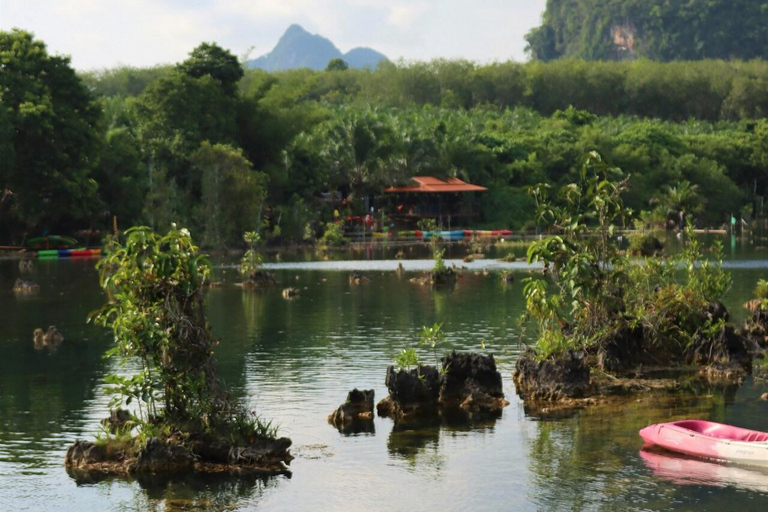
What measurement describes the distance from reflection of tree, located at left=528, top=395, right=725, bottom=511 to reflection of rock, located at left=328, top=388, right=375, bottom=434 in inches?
128

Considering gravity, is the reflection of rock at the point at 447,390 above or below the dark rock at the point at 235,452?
above

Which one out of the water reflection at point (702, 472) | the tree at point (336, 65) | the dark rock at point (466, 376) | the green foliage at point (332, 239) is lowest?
the water reflection at point (702, 472)

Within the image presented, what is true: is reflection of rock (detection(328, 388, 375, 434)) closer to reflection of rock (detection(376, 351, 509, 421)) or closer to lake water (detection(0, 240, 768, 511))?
lake water (detection(0, 240, 768, 511))

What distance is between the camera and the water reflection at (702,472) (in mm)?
18297

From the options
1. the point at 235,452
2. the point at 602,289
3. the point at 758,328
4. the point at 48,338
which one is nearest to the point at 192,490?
the point at 235,452

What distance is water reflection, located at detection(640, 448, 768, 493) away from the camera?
18297 mm

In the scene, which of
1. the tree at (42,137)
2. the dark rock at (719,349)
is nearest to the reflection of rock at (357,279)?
the tree at (42,137)

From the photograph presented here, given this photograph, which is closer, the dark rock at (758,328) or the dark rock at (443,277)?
the dark rock at (758,328)

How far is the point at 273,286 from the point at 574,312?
24.1 metres

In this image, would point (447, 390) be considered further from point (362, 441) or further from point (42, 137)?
point (42, 137)

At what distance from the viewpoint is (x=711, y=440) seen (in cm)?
1953

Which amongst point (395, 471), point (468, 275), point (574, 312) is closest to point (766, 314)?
point (574, 312)

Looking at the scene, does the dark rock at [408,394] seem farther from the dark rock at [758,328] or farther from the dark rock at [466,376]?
the dark rock at [758,328]

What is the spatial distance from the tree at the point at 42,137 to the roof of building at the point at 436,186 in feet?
104
